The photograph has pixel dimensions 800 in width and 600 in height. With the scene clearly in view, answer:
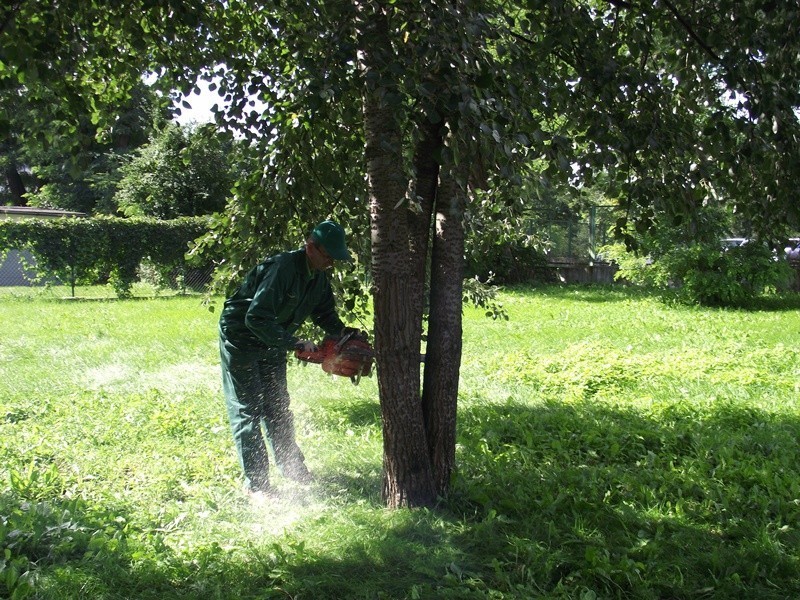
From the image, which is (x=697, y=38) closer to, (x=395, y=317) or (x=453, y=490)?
(x=395, y=317)

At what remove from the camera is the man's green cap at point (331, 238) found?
411cm

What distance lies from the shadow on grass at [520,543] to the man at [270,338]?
498 millimetres

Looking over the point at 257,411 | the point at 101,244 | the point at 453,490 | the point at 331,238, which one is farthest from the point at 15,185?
the point at 453,490

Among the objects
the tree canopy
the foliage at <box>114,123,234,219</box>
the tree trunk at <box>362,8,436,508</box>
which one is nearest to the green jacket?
the tree canopy

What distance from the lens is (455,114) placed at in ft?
Answer: 8.55

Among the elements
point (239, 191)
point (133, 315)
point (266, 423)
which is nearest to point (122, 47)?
point (239, 191)

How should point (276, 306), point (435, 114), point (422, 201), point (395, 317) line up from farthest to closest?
point (276, 306), point (422, 201), point (395, 317), point (435, 114)

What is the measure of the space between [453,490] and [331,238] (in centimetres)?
154

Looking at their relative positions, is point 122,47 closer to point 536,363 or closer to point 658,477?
point 658,477

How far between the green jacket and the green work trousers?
0.25 ft

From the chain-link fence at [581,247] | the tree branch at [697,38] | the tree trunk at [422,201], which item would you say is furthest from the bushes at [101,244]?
→ the tree branch at [697,38]

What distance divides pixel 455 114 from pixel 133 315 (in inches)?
483

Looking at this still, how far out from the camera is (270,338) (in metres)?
4.11

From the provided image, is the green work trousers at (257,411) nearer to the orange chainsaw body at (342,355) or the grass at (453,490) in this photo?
the grass at (453,490)
